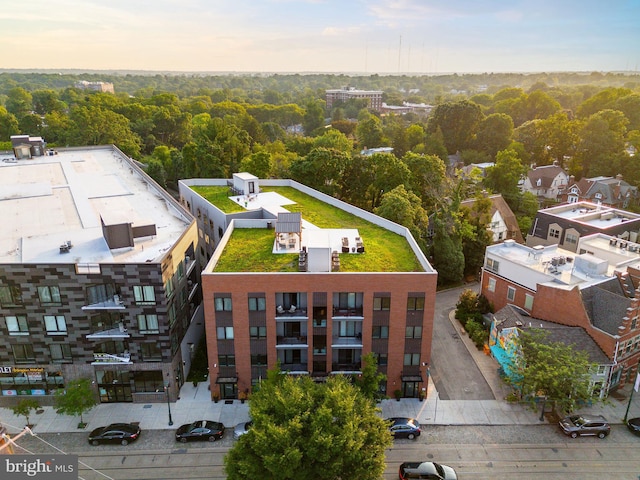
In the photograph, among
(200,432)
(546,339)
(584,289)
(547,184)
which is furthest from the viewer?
(547,184)

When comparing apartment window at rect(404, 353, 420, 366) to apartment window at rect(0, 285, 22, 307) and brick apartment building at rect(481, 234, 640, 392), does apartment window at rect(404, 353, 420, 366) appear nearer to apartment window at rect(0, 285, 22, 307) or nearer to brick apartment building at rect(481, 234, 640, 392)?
brick apartment building at rect(481, 234, 640, 392)

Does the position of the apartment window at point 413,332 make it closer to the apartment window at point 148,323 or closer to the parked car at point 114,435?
the apartment window at point 148,323

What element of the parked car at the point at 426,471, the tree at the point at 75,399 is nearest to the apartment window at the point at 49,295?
the tree at the point at 75,399

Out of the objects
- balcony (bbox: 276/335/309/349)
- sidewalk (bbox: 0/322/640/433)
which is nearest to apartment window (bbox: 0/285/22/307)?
sidewalk (bbox: 0/322/640/433)

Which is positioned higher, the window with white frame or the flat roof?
the flat roof

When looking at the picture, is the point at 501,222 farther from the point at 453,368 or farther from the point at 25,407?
the point at 25,407

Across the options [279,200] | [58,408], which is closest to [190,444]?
[58,408]

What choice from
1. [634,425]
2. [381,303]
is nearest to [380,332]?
[381,303]
